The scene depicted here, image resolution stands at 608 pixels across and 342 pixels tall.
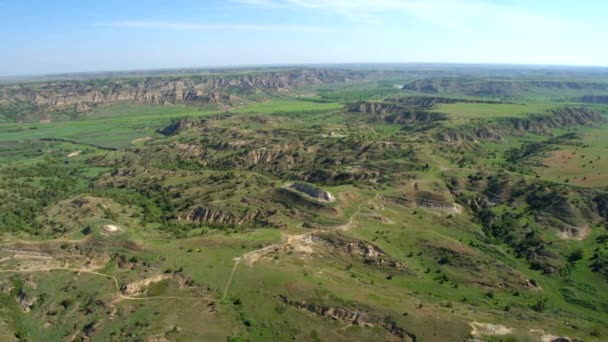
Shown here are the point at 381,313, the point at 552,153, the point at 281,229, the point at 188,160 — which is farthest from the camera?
the point at 188,160

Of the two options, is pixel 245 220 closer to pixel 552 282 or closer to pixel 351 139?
pixel 552 282

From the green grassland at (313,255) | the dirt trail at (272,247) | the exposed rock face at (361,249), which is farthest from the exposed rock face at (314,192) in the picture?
the exposed rock face at (361,249)

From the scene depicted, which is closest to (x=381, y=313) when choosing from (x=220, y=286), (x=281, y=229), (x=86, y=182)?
(x=220, y=286)

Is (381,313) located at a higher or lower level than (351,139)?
lower

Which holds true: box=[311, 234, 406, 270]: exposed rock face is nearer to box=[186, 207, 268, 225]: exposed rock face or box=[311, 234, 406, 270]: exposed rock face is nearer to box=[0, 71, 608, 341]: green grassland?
box=[0, 71, 608, 341]: green grassland

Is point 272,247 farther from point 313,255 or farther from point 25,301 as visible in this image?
point 25,301

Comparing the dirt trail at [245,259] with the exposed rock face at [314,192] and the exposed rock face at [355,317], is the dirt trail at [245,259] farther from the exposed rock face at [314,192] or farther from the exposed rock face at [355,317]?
the exposed rock face at [355,317]
